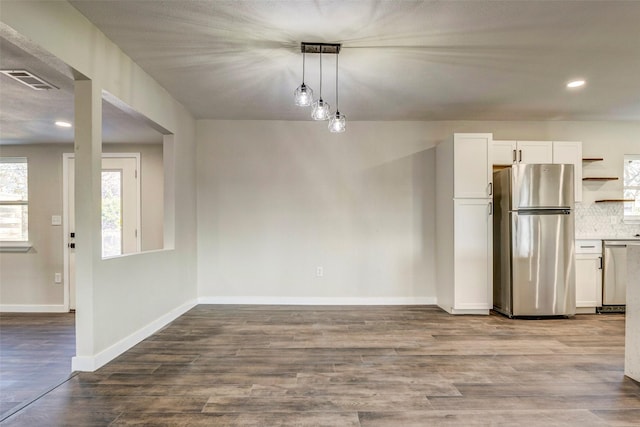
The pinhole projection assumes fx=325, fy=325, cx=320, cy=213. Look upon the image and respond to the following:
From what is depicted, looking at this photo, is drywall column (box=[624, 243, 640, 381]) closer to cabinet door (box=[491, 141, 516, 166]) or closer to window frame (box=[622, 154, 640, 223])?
cabinet door (box=[491, 141, 516, 166])

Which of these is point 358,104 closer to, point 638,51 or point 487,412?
point 638,51

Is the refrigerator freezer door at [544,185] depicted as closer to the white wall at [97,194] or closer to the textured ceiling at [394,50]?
the textured ceiling at [394,50]

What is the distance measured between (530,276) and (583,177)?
175 cm

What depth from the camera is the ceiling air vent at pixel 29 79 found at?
2.55 m

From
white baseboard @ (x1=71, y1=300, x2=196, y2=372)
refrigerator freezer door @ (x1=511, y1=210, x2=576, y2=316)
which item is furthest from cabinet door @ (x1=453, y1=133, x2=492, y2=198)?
white baseboard @ (x1=71, y1=300, x2=196, y2=372)

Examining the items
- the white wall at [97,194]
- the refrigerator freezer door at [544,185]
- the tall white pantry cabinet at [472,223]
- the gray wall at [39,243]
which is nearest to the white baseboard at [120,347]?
the white wall at [97,194]

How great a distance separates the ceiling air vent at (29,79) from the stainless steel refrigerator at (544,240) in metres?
4.60

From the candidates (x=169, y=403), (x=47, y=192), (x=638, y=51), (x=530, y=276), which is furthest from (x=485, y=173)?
(x=47, y=192)

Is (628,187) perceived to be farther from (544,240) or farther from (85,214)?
(85,214)

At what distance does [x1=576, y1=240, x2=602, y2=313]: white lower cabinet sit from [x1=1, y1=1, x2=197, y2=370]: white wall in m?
4.73

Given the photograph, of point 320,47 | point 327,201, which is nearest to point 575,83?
point 320,47

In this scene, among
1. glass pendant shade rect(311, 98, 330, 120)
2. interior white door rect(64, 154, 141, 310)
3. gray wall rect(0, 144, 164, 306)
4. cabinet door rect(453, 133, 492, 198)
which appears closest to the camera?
glass pendant shade rect(311, 98, 330, 120)

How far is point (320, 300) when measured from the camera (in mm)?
4281

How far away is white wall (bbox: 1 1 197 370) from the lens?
1.93 metres
